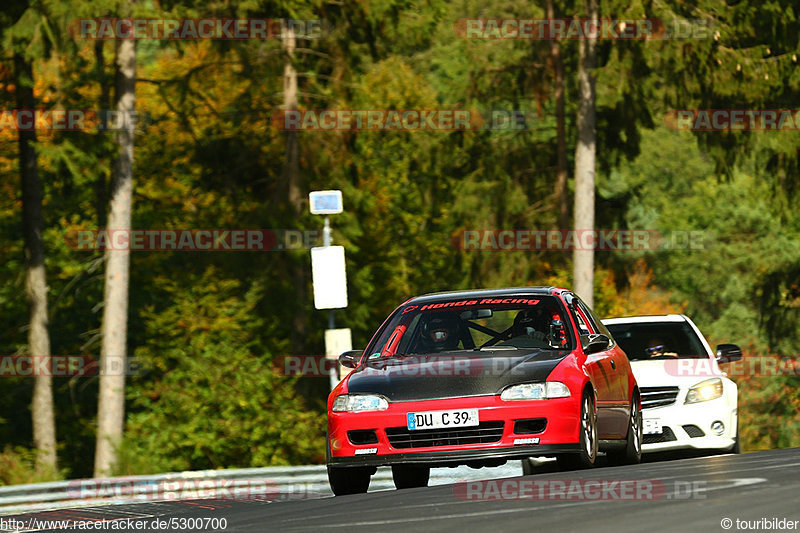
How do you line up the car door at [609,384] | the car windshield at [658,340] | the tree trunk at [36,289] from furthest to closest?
the tree trunk at [36,289] → the car windshield at [658,340] → the car door at [609,384]

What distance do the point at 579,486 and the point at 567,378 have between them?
69.7 inches

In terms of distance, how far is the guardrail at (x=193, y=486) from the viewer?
583 inches

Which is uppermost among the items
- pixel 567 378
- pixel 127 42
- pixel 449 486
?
pixel 127 42

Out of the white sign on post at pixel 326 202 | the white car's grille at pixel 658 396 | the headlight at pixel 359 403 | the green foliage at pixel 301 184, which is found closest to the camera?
the headlight at pixel 359 403

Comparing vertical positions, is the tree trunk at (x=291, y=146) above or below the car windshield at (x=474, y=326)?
above

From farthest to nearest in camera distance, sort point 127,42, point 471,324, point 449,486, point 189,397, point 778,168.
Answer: point 778,168 → point 189,397 → point 127,42 → point 471,324 → point 449,486

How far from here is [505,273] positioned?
4209 centimetres

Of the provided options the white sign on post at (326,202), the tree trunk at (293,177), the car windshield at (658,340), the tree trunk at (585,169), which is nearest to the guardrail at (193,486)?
the car windshield at (658,340)

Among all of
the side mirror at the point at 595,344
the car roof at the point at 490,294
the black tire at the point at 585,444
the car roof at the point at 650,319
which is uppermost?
the car roof at the point at 490,294

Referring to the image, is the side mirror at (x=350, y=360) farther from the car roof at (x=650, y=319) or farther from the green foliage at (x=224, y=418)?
the green foliage at (x=224, y=418)

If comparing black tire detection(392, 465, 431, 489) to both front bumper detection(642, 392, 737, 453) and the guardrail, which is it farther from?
front bumper detection(642, 392, 737, 453)

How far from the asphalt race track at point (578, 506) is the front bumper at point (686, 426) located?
11.7 ft

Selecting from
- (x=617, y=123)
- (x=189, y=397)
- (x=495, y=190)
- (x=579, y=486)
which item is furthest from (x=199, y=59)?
(x=579, y=486)

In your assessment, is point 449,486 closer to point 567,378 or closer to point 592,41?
point 567,378
